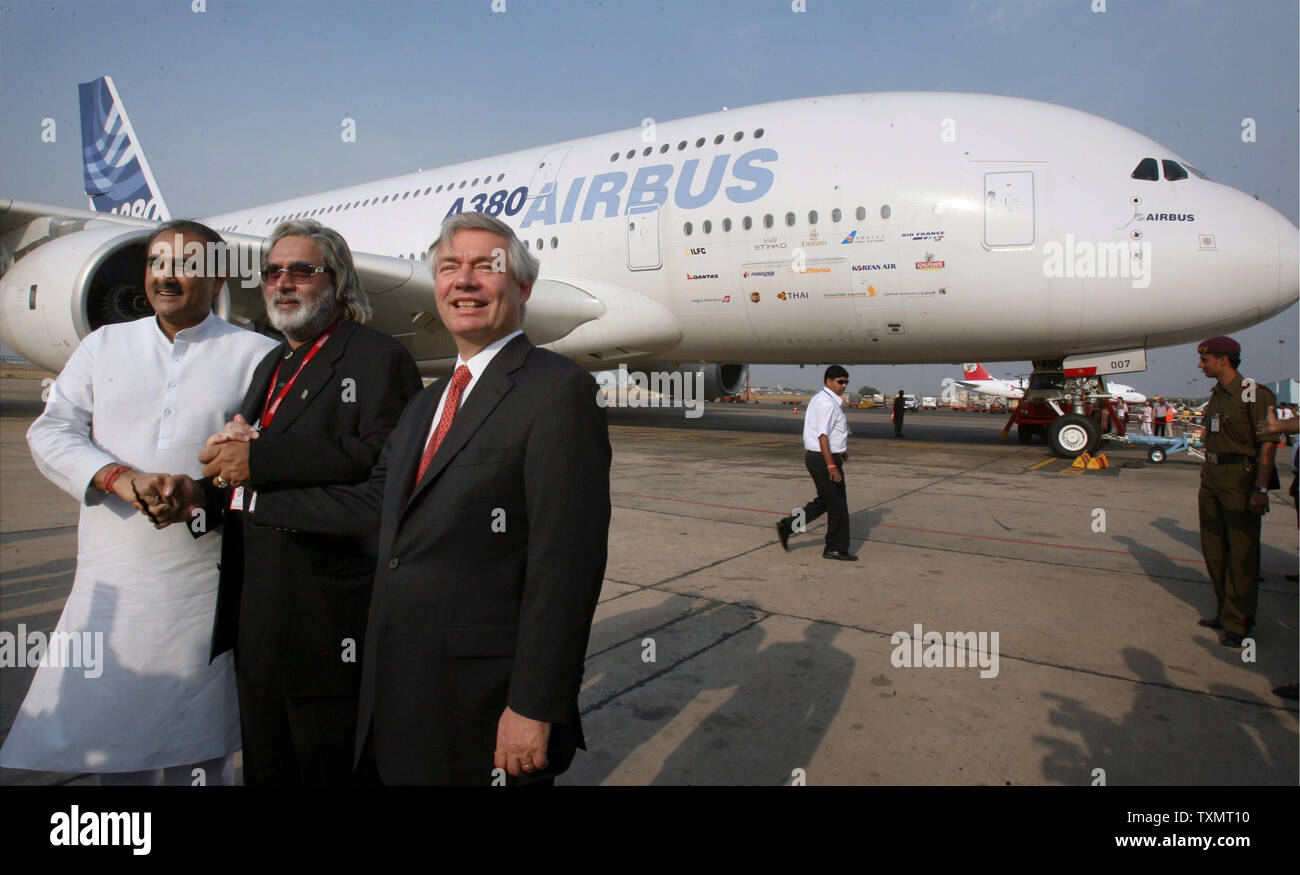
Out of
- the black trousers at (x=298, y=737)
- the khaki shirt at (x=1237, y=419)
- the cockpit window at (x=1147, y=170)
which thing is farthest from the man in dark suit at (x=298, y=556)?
the cockpit window at (x=1147, y=170)

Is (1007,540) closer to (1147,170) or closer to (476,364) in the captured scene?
(476,364)

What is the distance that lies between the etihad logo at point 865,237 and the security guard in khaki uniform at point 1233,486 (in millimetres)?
5852

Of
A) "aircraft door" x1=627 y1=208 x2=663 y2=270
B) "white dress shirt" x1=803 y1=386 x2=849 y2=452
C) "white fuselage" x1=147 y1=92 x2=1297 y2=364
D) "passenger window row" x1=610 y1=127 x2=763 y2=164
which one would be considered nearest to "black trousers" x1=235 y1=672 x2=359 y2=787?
"white dress shirt" x1=803 y1=386 x2=849 y2=452

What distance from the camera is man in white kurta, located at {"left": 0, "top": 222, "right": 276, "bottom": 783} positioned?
166cm

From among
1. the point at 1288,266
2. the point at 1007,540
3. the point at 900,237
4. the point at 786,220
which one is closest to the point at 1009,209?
the point at 900,237

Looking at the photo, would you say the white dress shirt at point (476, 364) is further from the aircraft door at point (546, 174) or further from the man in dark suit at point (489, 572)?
the aircraft door at point (546, 174)

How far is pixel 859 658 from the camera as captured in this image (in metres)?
3.15

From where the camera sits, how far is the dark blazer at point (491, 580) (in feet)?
4.19

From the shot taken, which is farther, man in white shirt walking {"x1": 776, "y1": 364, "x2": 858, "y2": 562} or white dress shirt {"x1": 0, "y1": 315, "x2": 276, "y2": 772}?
man in white shirt walking {"x1": 776, "y1": 364, "x2": 858, "y2": 562}

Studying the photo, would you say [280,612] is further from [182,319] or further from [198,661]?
[182,319]

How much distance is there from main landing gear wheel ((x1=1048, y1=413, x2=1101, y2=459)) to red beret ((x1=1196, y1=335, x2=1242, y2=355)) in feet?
23.0

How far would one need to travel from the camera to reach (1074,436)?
1039cm

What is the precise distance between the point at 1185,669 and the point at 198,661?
3.69 m

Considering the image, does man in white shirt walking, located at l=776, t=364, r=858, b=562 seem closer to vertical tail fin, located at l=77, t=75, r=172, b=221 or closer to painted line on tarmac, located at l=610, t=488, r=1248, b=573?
painted line on tarmac, located at l=610, t=488, r=1248, b=573
